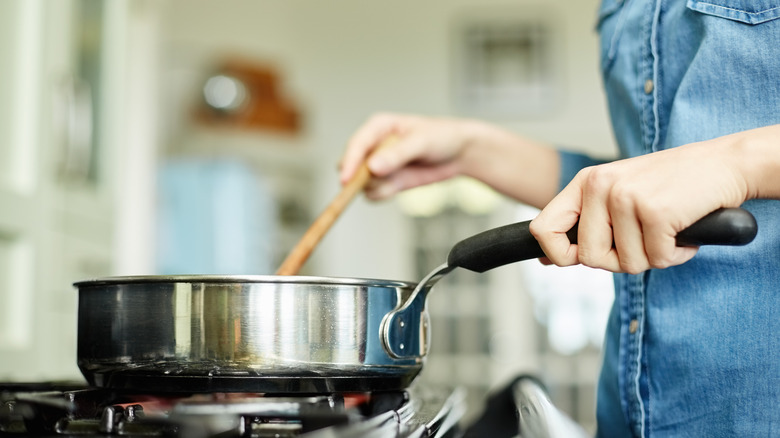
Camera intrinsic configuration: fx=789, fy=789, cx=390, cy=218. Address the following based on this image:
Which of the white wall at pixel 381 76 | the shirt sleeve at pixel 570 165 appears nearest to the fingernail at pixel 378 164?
the shirt sleeve at pixel 570 165

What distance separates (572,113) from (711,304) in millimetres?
3742

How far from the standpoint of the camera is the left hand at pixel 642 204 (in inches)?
17.1

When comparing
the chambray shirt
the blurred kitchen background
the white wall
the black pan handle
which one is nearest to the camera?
the black pan handle

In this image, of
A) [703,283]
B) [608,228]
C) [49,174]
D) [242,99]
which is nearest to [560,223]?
[608,228]

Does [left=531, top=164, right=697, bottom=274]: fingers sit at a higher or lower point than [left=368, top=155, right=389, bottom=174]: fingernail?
lower

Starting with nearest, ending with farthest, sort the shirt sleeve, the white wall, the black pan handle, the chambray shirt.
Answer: the black pan handle → the chambray shirt → the shirt sleeve → the white wall

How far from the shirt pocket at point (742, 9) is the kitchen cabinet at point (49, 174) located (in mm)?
1034

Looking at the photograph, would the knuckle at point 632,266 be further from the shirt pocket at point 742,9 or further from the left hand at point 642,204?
the shirt pocket at point 742,9

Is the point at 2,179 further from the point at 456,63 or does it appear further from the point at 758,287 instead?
the point at 456,63

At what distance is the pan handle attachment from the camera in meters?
0.49

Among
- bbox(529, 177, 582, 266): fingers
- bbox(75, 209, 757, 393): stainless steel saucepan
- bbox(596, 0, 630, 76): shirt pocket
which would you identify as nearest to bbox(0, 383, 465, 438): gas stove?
bbox(75, 209, 757, 393): stainless steel saucepan

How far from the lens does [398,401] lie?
1.94 feet

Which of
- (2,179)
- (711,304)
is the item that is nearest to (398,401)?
(711,304)

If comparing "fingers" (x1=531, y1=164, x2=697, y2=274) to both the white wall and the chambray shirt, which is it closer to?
the chambray shirt
